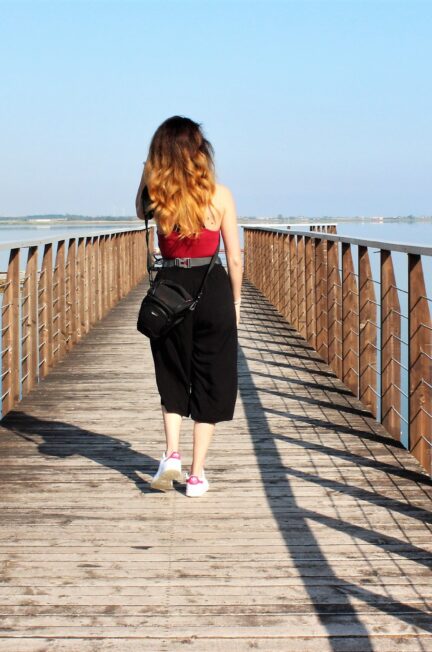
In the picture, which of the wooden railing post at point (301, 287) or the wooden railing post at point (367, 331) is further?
the wooden railing post at point (301, 287)

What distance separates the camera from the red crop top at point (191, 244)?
3.56m

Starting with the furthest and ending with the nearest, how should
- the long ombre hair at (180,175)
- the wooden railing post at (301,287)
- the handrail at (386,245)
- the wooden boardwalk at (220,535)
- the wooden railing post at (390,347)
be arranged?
1. the wooden railing post at (301,287)
2. the wooden railing post at (390,347)
3. the handrail at (386,245)
4. the long ombre hair at (180,175)
5. the wooden boardwalk at (220,535)

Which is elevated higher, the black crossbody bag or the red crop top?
the red crop top

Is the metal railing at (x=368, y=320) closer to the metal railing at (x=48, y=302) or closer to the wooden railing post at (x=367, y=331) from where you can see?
the wooden railing post at (x=367, y=331)

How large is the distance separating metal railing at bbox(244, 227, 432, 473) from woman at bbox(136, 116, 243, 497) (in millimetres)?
817

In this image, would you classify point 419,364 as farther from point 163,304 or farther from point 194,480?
point 163,304

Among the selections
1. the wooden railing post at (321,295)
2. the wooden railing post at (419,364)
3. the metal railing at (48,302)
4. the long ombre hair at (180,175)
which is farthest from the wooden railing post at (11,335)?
the wooden railing post at (321,295)

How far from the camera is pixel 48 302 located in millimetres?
A: 6863

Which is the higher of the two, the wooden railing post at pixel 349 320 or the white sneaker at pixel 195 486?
the wooden railing post at pixel 349 320

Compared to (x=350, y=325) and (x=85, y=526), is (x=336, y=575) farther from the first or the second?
(x=350, y=325)

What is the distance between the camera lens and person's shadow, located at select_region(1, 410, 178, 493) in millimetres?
4191

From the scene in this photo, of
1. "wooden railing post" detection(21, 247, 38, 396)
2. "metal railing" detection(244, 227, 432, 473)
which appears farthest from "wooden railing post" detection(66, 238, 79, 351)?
"metal railing" detection(244, 227, 432, 473)

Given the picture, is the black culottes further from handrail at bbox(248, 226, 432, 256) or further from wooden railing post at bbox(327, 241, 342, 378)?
wooden railing post at bbox(327, 241, 342, 378)

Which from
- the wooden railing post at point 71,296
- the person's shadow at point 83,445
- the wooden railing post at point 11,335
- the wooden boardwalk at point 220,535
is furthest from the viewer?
the wooden railing post at point 71,296
